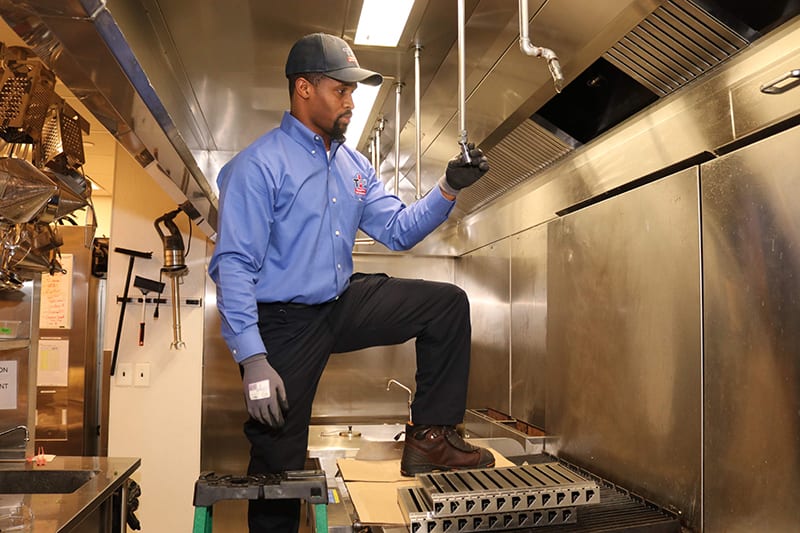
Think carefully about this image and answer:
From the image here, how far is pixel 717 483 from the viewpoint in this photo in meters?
1.60

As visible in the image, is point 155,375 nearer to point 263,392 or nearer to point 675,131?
point 263,392

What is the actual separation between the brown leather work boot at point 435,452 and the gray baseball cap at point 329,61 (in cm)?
94

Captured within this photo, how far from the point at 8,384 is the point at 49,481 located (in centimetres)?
41

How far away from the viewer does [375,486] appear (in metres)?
1.84

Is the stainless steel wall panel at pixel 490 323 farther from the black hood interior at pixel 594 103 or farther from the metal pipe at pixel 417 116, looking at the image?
the metal pipe at pixel 417 116

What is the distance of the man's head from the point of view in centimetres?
163

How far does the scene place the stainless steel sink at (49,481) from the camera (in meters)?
2.35

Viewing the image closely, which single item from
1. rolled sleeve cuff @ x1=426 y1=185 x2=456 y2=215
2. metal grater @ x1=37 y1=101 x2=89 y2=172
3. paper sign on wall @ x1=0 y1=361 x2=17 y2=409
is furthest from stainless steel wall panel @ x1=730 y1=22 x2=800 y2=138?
paper sign on wall @ x1=0 y1=361 x2=17 y2=409

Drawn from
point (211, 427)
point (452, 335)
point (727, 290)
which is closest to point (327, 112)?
point (452, 335)

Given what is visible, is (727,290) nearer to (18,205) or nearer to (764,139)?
(764,139)

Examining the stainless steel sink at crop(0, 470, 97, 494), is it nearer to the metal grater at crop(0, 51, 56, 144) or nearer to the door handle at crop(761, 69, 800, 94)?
the metal grater at crop(0, 51, 56, 144)

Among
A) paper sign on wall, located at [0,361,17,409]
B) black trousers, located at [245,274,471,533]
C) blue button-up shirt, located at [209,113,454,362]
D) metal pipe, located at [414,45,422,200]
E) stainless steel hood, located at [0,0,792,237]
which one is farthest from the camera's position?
paper sign on wall, located at [0,361,17,409]

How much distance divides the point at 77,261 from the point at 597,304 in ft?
13.9

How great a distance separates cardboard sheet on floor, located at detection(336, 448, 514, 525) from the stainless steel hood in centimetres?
110
